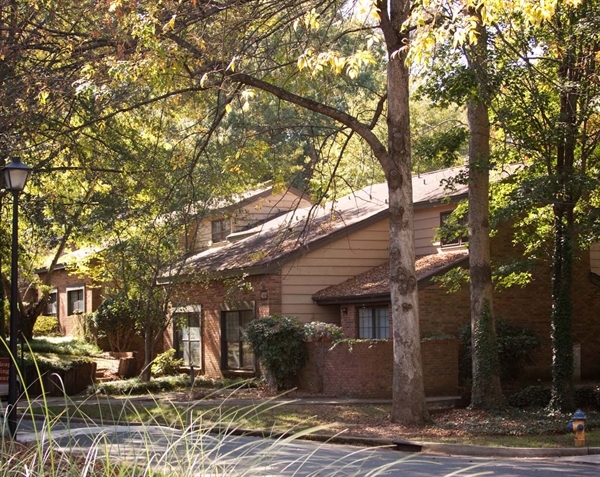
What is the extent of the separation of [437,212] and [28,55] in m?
13.8

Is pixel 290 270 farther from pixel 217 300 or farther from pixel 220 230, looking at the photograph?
pixel 220 230

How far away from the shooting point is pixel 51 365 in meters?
26.2

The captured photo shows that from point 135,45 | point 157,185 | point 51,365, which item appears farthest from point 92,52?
point 51,365

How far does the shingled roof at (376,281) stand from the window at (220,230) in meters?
8.83

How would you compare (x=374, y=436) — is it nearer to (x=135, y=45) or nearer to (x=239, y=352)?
(x=135, y=45)

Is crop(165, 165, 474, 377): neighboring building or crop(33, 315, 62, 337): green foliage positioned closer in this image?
crop(165, 165, 474, 377): neighboring building

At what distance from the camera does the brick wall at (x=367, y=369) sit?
73.8 feet

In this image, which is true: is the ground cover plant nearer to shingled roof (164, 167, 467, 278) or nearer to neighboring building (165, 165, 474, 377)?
shingled roof (164, 167, 467, 278)

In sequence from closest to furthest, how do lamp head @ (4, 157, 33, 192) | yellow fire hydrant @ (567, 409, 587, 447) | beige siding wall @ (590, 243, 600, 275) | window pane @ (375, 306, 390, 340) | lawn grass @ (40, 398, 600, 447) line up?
yellow fire hydrant @ (567, 409, 587, 447), lamp head @ (4, 157, 33, 192), lawn grass @ (40, 398, 600, 447), window pane @ (375, 306, 390, 340), beige siding wall @ (590, 243, 600, 275)

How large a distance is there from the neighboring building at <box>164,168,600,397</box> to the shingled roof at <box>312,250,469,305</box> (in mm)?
41

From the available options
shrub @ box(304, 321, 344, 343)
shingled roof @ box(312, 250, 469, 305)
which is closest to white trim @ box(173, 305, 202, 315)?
shingled roof @ box(312, 250, 469, 305)

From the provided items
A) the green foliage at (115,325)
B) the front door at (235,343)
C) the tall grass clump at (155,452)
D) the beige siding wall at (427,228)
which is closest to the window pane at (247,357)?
the front door at (235,343)

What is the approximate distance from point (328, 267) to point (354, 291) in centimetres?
192

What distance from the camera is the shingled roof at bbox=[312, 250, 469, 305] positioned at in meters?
24.4
